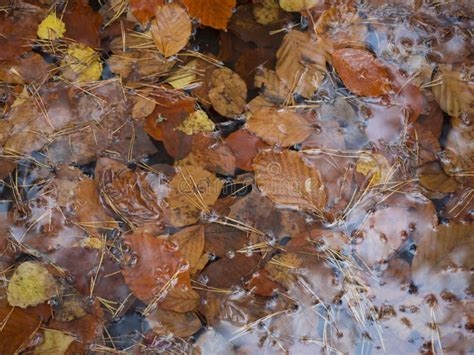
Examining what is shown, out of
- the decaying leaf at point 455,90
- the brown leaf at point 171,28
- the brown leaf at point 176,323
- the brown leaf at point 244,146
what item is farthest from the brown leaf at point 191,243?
the decaying leaf at point 455,90

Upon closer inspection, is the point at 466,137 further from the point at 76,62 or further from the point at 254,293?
the point at 76,62

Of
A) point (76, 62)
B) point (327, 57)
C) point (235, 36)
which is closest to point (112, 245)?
point (76, 62)

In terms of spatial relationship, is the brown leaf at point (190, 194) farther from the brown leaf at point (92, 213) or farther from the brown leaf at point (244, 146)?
the brown leaf at point (92, 213)

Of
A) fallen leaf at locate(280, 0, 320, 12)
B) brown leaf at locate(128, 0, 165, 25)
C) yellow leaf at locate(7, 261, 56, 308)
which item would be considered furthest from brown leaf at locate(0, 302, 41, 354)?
fallen leaf at locate(280, 0, 320, 12)

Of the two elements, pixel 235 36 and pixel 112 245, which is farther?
pixel 235 36

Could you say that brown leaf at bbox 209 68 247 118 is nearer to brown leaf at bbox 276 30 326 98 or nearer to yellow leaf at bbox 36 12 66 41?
brown leaf at bbox 276 30 326 98

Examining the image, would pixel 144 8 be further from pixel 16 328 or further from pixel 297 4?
pixel 16 328
